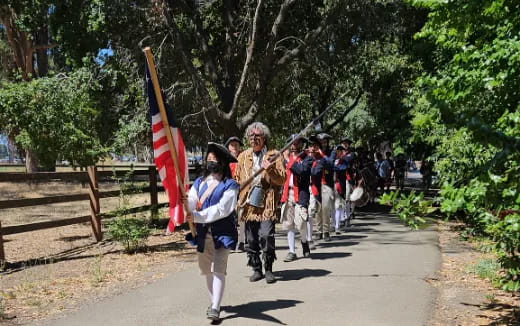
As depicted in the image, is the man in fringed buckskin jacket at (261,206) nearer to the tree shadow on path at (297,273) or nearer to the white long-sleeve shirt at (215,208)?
the tree shadow on path at (297,273)

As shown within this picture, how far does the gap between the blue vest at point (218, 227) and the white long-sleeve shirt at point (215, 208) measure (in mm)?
52

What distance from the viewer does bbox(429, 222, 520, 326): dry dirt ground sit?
17.7 ft

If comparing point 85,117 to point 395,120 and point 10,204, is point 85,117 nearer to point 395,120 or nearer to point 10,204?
point 10,204

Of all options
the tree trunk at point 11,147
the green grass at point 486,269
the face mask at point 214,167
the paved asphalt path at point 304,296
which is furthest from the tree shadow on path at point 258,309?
the tree trunk at point 11,147

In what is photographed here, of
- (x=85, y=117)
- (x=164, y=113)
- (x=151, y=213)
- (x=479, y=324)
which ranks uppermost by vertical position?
(x=85, y=117)

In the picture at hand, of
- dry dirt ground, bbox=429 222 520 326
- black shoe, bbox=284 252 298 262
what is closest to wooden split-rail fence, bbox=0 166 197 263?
black shoe, bbox=284 252 298 262

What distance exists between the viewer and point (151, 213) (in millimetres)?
11242

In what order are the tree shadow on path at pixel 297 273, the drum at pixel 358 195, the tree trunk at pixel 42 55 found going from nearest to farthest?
the tree shadow on path at pixel 297 273
the drum at pixel 358 195
the tree trunk at pixel 42 55

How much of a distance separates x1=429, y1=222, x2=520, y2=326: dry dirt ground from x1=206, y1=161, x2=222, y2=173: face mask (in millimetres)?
2734

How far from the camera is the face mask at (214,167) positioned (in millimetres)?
5305

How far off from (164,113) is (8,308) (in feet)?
11.3

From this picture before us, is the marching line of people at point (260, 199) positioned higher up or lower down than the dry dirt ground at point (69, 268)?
higher up

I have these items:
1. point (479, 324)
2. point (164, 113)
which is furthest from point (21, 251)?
point (479, 324)

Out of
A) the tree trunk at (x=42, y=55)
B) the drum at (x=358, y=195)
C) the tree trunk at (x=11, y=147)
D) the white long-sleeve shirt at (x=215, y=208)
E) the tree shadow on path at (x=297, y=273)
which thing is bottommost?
the tree shadow on path at (x=297, y=273)
